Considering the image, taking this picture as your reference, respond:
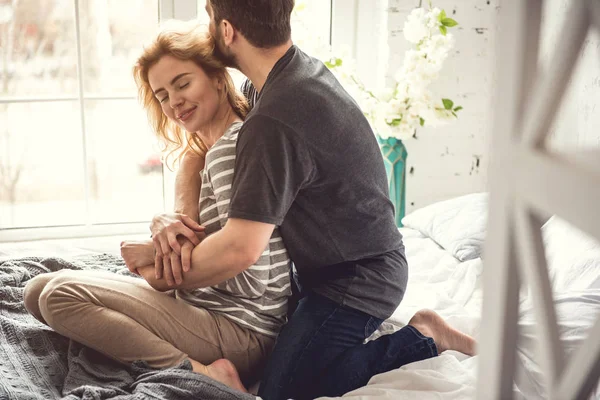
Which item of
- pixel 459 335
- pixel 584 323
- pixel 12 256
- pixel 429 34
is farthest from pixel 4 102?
pixel 584 323

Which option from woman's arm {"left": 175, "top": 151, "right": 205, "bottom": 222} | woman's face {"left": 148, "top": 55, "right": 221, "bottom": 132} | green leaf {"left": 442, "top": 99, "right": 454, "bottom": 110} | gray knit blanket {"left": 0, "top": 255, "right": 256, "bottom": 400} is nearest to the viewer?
gray knit blanket {"left": 0, "top": 255, "right": 256, "bottom": 400}

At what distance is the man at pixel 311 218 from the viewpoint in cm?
151

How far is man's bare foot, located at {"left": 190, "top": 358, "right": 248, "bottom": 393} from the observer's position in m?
1.56

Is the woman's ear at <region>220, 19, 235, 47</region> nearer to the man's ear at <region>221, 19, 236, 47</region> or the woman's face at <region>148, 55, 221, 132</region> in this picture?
the man's ear at <region>221, 19, 236, 47</region>

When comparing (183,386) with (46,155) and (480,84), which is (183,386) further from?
(480,84)

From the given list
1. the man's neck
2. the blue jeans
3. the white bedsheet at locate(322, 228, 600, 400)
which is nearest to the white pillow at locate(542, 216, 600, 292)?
the white bedsheet at locate(322, 228, 600, 400)

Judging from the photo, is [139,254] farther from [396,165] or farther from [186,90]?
[396,165]

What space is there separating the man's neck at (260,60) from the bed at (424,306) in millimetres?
700

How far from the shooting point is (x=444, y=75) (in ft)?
9.86

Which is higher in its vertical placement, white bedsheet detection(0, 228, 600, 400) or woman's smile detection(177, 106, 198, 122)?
woman's smile detection(177, 106, 198, 122)

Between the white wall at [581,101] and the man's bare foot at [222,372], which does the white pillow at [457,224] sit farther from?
the man's bare foot at [222,372]

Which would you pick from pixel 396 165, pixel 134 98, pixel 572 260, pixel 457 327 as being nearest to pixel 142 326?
pixel 457 327

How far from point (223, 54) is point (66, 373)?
0.84m

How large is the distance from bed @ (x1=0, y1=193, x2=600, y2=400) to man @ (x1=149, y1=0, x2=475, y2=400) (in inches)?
4.5
